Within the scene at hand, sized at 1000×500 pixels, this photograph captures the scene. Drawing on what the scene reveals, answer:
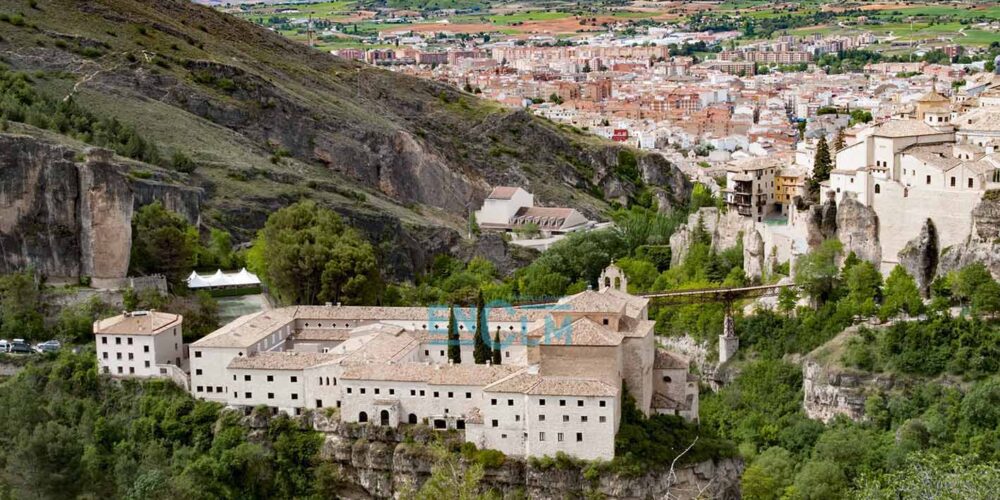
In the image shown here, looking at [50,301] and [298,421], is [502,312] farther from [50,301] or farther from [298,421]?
[50,301]

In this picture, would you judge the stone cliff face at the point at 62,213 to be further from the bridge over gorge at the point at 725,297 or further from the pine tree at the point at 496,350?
the bridge over gorge at the point at 725,297

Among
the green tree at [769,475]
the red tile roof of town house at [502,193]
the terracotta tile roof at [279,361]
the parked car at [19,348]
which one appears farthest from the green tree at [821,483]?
the red tile roof of town house at [502,193]

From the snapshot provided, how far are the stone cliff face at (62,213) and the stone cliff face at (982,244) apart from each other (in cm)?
2745

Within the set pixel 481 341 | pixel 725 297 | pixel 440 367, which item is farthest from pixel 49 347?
pixel 725 297

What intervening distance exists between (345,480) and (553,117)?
263 feet

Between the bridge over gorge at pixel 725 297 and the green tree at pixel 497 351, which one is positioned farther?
the bridge over gorge at pixel 725 297

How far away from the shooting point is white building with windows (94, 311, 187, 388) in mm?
43812

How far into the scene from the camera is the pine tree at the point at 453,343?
4419 cm

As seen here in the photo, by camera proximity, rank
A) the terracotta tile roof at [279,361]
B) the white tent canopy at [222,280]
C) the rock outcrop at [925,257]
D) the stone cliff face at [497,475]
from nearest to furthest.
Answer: the stone cliff face at [497,475] < the terracotta tile roof at [279,361] < the white tent canopy at [222,280] < the rock outcrop at [925,257]

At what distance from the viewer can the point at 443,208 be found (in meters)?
80.6

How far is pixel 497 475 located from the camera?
128 feet

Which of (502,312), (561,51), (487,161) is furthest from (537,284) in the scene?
(561,51)

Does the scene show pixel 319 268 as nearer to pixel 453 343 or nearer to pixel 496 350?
pixel 453 343

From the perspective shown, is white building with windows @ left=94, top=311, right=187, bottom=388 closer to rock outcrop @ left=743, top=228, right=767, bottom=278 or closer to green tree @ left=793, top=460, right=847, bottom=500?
green tree @ left=793, top=460, right=847, bottom=500
